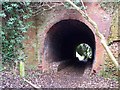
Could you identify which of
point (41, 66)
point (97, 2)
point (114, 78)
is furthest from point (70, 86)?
point (97, 2)

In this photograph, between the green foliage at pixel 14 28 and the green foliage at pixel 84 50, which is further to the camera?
the green foliage at pixel 84 50

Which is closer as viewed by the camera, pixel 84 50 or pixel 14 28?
pixel 14 28

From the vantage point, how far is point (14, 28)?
8.43m

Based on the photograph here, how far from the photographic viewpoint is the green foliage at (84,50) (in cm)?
2037

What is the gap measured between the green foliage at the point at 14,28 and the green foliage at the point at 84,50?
11.9 metres

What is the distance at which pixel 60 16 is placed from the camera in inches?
344

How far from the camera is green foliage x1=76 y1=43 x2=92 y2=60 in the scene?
20.4 metres

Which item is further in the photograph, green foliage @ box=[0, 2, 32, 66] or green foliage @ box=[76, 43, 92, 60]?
green foliage @ box=[76, 43, 92, 60]

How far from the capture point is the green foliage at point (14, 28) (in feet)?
27.1

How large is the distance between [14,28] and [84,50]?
1300 cm

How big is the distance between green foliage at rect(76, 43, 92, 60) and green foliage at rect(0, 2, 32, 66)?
11.9 meters

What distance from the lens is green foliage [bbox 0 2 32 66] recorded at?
8.27m

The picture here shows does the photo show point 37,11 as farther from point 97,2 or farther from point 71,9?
point 97,2

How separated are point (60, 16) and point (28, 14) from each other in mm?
1056
